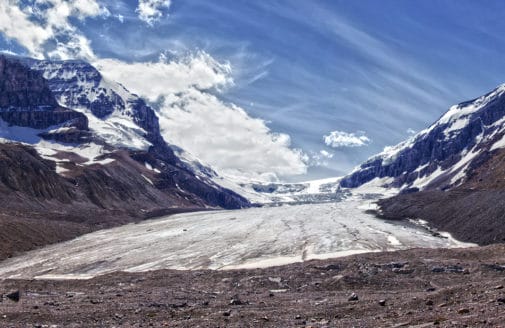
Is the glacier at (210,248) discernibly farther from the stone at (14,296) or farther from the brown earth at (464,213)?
the stone at (14,296)

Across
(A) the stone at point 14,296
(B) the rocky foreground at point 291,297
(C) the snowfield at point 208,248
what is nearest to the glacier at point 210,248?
(C) the snowfield at point 208,248

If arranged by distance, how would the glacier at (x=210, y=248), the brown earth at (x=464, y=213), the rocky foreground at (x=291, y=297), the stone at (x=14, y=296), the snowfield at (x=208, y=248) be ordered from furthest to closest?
the brown earth at (x=464, y=213) → the snowfield at (x=208, y=248) → the glacier at (x=210, y=248) → the stone at (x=14, y=296) → the rocky foreground at (x=291, y=297)

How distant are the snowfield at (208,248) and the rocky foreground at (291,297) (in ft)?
40.7

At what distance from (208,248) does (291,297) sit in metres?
44.8

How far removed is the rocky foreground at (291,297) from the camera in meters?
26.3

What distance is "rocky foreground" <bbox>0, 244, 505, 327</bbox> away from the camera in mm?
26328

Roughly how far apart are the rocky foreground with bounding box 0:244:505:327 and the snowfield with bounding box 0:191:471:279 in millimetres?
12401

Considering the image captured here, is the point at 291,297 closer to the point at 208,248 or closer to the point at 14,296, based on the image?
the point at 14,296

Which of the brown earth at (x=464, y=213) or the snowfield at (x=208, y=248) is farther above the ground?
the brown earth at (x=464, y=213)

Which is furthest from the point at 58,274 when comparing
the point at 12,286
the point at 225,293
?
the point at 225,293

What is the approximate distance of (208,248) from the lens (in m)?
81.4

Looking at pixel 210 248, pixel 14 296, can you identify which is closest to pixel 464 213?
pixel 210 248

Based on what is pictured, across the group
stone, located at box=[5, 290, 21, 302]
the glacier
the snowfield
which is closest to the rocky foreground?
stone, located at box=[5, 290, 21, 302]

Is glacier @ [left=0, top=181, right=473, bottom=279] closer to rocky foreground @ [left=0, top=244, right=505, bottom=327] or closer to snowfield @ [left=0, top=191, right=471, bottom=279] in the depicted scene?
snowfield @ [left=0, top=191, right=471, bottom=279]
